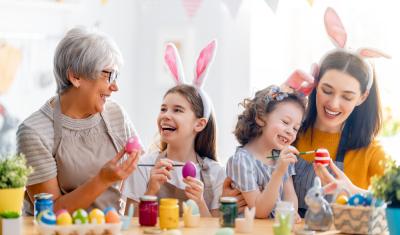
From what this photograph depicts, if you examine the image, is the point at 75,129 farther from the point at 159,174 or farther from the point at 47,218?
the point at 47,218

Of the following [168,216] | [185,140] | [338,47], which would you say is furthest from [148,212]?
[338,47]

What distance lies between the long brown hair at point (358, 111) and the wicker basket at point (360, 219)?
1.34 ft

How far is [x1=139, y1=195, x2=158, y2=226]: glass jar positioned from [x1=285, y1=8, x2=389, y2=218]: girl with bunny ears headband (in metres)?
0.53

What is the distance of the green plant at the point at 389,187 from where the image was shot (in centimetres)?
190

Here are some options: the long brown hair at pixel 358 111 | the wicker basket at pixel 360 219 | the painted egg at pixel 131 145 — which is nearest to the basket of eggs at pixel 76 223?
the painted egg at pixel 131 145

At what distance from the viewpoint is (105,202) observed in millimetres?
2447

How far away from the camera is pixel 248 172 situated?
238 cm

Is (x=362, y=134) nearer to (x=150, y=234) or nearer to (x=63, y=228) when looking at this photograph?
(x=150, y=234)

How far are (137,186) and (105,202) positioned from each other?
0.41 ft

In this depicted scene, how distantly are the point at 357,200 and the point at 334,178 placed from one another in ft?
0.63

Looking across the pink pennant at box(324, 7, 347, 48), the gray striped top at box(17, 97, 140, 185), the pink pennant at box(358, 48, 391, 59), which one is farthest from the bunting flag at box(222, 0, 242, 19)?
the gray striped top at box(17, 97, 140, 185)

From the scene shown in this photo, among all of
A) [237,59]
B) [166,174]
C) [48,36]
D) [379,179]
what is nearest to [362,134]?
[379,179]

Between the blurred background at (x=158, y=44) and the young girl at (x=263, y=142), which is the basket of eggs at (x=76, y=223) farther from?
the blurred background at (x=158, y=44)

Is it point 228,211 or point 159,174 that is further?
point 159,174
